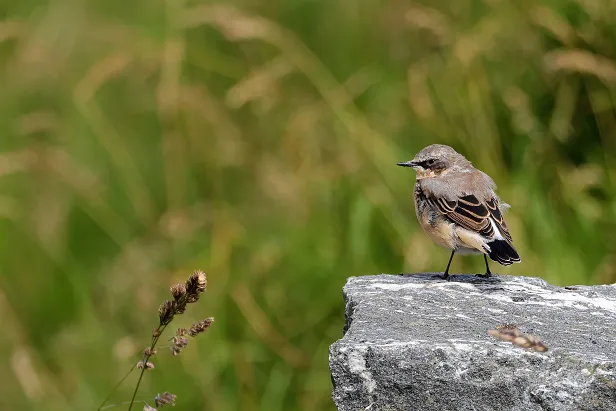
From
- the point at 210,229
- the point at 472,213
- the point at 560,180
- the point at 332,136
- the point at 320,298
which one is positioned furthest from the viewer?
the point at 332,136

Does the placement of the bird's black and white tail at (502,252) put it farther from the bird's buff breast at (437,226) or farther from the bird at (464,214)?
the bird's buff breast at (437,226)

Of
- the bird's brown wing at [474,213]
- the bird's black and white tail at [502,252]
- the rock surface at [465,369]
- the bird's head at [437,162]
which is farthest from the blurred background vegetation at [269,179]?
the rock surface at [465,369]

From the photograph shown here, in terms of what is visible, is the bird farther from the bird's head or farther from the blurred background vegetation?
the blurred background vegetation

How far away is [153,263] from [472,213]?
8.20ft

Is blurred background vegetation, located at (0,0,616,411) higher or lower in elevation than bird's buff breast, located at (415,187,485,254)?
higher

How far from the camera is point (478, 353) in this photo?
10.1 feet

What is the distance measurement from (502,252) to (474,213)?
286 mm

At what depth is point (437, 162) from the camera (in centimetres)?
543

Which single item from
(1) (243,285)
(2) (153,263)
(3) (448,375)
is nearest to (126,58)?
(2) (153,263)

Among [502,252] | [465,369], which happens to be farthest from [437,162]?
[465,369]

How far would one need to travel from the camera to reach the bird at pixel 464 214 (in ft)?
15.5

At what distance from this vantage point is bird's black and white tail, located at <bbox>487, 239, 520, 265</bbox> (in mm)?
4578

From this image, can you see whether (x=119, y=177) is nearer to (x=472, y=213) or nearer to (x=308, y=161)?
(x=308, y=161)

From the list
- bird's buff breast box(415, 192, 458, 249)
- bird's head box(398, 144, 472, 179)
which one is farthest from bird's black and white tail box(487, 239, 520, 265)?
bird's head box(398, 144, 472, 179)
